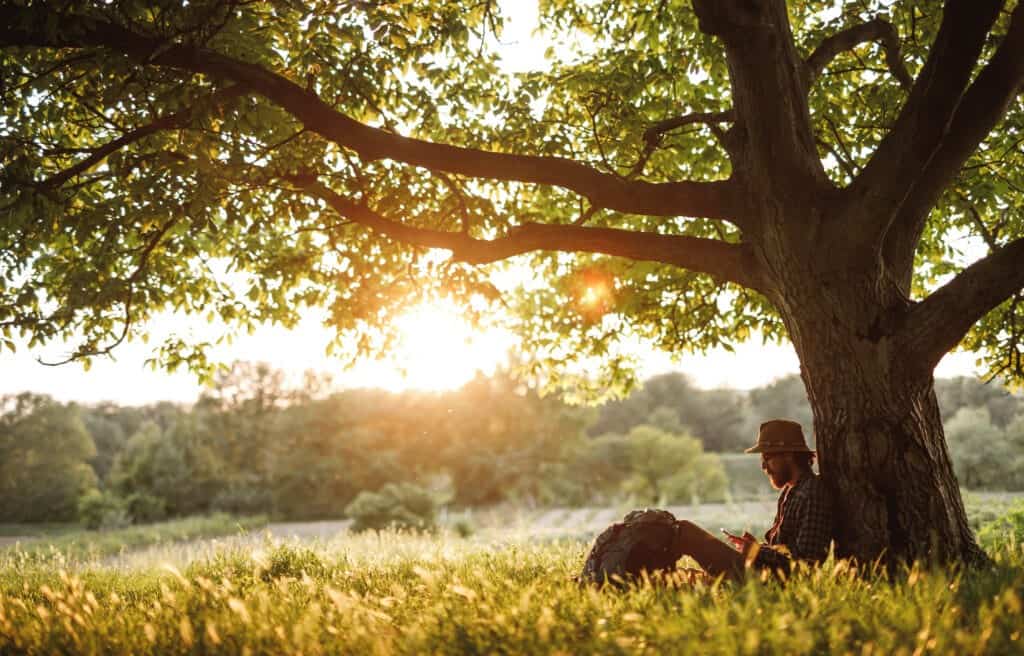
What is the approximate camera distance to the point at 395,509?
23.8 metres

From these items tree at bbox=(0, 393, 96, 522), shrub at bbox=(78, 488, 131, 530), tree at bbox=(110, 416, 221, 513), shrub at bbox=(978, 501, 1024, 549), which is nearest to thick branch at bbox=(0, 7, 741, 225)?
shrub at bbox=(978, 501, 1024, 549)

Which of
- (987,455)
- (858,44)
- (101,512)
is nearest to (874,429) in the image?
(858,44)

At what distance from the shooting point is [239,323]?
9391mm

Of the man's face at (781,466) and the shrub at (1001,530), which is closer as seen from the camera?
the man's face at (781,466)

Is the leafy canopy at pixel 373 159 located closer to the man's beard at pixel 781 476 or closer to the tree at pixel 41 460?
the man's beard at pixel 781 476

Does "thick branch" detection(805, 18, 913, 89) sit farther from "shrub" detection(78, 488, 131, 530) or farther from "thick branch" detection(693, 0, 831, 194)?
"shrub" detection(78, 488, 131, 530)

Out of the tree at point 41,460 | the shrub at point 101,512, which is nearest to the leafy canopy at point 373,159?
the shrub at point 101,512

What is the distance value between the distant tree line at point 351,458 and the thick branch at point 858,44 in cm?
2712

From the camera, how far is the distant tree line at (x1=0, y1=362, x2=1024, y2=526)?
113 ft

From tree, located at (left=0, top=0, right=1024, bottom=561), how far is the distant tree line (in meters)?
25.6

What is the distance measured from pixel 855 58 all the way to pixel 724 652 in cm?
773

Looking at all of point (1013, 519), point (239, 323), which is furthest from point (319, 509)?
point (1013, 519)

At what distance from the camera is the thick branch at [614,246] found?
5.56 m

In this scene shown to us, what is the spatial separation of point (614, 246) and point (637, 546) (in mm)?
2353
